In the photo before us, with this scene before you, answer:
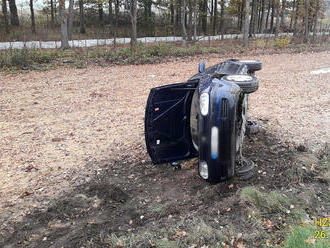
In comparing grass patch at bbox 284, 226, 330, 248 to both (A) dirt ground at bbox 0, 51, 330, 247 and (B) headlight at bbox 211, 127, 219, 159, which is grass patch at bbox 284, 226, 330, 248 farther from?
(B) headlight at bbox 211, 127, 219, 159

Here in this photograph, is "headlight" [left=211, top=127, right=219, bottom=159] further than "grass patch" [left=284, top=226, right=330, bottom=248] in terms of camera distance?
Yes

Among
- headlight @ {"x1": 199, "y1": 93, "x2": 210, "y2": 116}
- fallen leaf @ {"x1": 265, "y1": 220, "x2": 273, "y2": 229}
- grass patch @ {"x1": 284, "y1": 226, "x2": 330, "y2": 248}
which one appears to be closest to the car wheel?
headlight @ {"x1": 199, "y1": 93, "x2": 210, "y2": 116}

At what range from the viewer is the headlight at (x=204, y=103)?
3.67 meters

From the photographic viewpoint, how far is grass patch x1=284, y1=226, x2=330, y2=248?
3154 millimetres

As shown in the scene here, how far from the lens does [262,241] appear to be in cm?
329

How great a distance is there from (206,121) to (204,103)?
0.21 m

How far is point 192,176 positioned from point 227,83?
157cm

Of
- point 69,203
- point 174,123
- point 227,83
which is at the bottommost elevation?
point 69,203

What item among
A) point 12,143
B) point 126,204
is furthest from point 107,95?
point 126,204

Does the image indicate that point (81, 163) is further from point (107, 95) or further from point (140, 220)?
point (107, 95)

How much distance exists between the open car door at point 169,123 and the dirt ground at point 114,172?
11.7 inches

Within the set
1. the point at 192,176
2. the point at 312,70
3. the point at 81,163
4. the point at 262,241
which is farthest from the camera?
the point at 312,70
